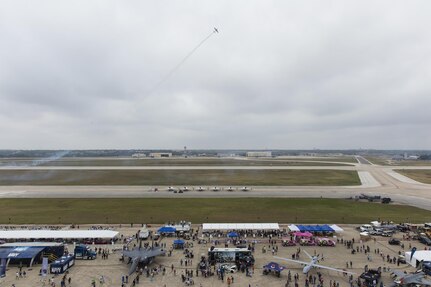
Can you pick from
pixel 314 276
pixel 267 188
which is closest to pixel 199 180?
pixel 267 188

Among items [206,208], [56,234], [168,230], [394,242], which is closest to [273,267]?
[168,230]

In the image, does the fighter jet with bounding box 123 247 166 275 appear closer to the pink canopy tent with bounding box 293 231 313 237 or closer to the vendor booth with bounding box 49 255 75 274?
the vendor booth with bounding box 49 255 75 274

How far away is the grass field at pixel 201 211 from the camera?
212 feet

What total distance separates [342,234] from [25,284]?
45491 millimetres

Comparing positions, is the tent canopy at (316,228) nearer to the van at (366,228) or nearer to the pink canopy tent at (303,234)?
the pink canopy tent at (303,234)

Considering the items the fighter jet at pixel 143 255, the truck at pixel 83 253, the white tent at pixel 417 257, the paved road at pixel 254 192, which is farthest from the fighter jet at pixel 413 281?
Answer: the paved road at pixel 254 192

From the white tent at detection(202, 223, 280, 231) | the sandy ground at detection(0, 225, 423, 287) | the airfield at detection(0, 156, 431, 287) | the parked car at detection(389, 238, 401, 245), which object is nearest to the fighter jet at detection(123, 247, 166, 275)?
the sandy ground at detection(0, 225, 423, 287)

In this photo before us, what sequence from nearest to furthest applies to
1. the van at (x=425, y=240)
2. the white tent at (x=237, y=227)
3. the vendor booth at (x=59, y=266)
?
the vendor booth at (x=59, y=266) < the van at (x=425, y=240) < the white tent at (x=237, y=227)

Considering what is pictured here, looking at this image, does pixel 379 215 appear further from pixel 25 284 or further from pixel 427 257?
pixel 25 284

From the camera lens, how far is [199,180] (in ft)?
399

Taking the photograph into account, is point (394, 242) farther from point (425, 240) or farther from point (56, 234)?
point (56, 234)

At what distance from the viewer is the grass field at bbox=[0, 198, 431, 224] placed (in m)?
64.7

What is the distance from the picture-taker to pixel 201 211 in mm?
71250

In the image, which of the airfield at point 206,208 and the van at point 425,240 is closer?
the airfield at point 206,208
